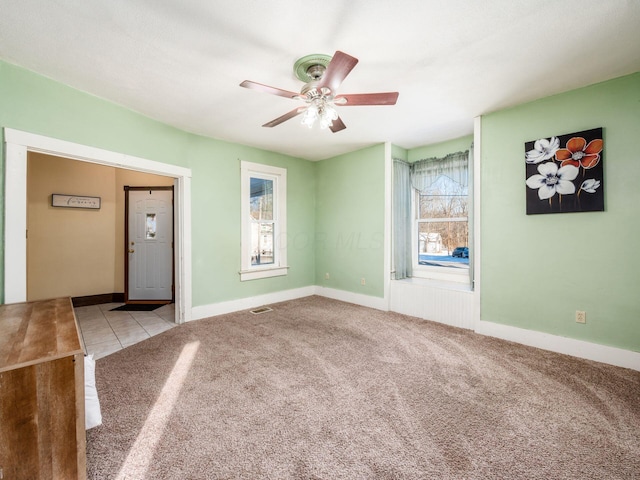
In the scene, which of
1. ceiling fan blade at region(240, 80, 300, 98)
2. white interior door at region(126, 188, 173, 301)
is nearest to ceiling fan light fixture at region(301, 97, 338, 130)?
ceiling fan blade at region(240, 80, 300, 98)

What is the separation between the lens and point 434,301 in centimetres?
377

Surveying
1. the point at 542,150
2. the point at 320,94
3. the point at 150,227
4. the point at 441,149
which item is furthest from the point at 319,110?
the point at 150,227

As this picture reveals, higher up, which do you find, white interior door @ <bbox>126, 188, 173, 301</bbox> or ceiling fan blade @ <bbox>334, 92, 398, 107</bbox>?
ceiling fan blade @ <bbox>334, 92, 398, 107</bbox>

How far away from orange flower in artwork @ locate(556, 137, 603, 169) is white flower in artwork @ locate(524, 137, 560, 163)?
0.20 feet

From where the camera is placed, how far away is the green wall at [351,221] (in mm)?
4414

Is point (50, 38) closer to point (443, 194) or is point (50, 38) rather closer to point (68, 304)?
point (68, 304)

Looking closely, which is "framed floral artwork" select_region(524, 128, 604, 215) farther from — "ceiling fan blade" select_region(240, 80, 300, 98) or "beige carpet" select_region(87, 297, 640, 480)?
"ceiling fan blade" select_region(240, 80, 300, 98)

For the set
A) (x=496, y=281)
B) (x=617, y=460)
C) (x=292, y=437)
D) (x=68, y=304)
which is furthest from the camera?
(x=496, y=281)

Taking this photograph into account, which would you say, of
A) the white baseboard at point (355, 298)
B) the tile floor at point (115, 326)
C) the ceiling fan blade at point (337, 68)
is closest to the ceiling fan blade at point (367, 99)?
the ceiling fan blade at point (337, 68)

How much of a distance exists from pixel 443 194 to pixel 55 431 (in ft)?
15.1

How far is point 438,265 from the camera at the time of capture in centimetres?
434

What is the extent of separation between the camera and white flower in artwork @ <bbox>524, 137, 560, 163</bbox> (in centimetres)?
276

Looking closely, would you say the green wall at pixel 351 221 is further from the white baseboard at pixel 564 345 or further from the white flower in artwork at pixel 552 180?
the white flower in artwork at pixel 552 180

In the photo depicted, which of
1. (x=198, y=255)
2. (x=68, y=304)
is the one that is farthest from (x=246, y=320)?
(x=68, y=304)
